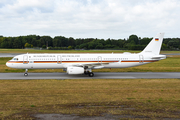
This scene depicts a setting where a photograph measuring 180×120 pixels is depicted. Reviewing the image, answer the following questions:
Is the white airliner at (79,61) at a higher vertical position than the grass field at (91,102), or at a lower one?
higher

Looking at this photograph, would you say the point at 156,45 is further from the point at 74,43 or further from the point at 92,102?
the point at 74,43

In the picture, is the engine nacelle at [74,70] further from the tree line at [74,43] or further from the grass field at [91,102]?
the tree line at [74,43]

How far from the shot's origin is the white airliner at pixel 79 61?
79.9 feet

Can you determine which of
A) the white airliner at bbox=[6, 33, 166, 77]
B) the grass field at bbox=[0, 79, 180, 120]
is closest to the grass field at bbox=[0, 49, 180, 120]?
the grass field at bbox=[0, 79, 180, 120]

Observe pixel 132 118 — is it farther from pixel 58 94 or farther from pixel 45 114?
pixel 58 94

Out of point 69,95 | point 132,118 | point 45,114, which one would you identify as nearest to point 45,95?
point 69,95

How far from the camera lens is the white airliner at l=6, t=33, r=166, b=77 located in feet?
79.9

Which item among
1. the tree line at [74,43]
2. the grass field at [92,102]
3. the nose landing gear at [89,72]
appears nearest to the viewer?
the grass field at [92,102]

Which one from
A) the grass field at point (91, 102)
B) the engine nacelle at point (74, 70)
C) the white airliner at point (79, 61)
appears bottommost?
the grass field at point (91, 102)

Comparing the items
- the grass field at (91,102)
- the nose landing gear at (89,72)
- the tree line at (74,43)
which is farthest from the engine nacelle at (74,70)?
the tree line at (74,43)

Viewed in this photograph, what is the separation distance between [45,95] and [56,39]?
138172mm

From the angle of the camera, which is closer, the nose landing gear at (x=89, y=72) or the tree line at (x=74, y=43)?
the nose landing gear at (x=89, y=72)

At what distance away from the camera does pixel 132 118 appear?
912cm

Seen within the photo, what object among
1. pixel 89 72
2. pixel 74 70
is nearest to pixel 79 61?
pixel 89 72
